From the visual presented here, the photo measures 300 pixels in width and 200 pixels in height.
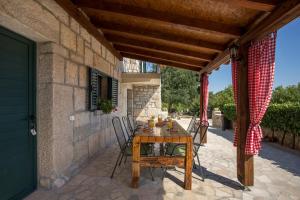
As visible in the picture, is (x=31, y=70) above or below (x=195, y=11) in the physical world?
below

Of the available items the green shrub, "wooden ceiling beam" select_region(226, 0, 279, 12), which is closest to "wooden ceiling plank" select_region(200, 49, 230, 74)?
"wooden ceiling beam" select_region(226, 0, 279, 12)

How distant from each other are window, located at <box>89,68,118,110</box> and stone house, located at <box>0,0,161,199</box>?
0.13 m

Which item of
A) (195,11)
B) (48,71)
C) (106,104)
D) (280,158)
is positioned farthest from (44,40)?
(280,158)

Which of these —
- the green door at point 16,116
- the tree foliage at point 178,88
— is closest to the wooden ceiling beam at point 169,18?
the green door at point 16,116

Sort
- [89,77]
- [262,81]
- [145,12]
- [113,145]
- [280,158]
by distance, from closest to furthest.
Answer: [262,81]
[145,12]
[89,77]
[280,158]
[113,145]

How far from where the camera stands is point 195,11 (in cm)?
309

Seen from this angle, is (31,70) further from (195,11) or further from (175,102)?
(175,102)

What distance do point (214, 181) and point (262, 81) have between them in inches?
66.1

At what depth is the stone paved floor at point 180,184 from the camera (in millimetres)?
2895

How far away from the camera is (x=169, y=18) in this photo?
3.31m

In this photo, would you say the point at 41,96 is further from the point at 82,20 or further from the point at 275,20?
the point at 275,20

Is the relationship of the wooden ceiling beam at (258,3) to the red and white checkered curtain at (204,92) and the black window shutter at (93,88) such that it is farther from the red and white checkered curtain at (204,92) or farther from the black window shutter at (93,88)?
the red and white checkered curtain at (204,92)

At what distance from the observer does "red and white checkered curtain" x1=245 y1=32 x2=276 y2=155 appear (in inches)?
118

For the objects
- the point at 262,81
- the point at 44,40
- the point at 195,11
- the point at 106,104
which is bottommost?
the point at 106,104
